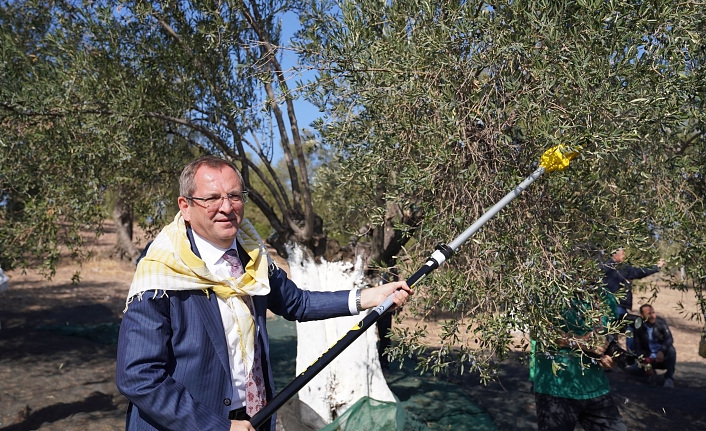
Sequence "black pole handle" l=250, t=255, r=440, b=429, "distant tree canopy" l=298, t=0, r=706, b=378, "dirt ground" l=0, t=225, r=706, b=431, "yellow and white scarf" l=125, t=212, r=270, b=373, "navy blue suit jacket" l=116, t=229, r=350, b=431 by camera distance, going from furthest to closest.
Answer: "dirt ground" l=0, t=225, r=706, b=431 < "distant tree canopy" l=298, t=0, r=706, b=378 < "black pole handle" l=250, t=255, r=440, b=429 < "yellow and white scarf" l=125, t=212, r=270, b=373 < "navy blue suit jacket" l=116, t=229, r=350, b=431

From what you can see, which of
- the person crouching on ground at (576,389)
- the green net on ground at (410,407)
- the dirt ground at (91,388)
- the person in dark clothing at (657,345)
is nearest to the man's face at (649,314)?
the person in dark clothing at (657,345)

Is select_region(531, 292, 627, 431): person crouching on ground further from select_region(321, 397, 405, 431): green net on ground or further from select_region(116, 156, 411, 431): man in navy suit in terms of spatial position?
select_region(116, 156, 411, 431): man in navy suit

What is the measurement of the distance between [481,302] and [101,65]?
4.72 meters

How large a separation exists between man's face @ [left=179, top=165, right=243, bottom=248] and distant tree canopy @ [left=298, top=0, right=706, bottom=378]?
5.73 ft

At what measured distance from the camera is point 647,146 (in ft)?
17.7

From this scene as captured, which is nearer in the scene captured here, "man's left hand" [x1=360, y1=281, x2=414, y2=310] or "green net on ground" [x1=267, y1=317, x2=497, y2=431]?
"man's left hand" [x1=360, y1=281, x2=414, y2=310]

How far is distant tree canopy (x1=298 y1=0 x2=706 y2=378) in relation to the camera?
4.01 meters

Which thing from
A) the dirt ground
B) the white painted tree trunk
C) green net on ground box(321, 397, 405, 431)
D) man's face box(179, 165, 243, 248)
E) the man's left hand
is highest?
man's face box(179, 165, 243, 248)

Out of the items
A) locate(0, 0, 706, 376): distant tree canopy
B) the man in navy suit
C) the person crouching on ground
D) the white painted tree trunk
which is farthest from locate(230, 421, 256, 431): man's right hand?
the white painted tree trunk

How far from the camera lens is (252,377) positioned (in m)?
2.96

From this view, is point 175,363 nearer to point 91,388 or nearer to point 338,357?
point 338,357

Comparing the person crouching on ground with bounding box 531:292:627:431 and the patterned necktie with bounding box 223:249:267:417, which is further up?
the patterned necktie with bounding box 223:249:267:417

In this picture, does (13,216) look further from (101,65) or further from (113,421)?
(113,421)

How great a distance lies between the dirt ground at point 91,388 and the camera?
7641 millimetres
